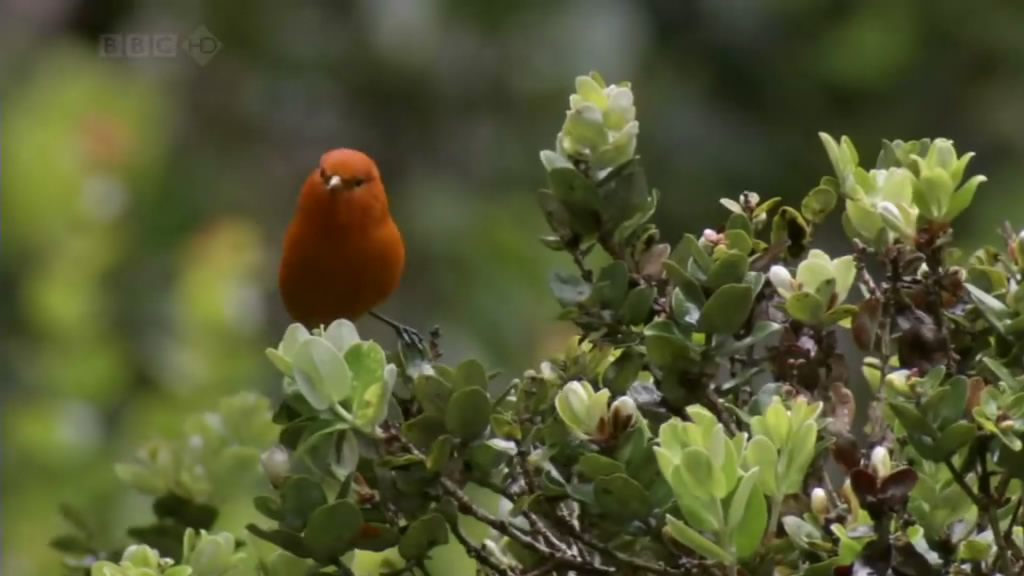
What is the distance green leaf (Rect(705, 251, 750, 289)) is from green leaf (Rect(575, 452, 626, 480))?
14 cm

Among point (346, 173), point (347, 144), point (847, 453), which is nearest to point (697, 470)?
point (847, 453)

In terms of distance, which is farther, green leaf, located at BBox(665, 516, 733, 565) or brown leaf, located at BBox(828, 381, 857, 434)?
brown leaf, located at BBox(828, 381, 857, 434)

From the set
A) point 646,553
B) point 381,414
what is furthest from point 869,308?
point 381,414

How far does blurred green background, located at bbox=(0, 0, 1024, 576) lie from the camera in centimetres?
262

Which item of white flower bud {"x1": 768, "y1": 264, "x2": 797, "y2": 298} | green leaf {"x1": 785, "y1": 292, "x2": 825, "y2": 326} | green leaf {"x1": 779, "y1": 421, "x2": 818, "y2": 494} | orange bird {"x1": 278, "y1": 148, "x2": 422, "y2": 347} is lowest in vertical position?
green leaf {"x1": 779, "y1": 421, "x2": 818, "y2": 494}

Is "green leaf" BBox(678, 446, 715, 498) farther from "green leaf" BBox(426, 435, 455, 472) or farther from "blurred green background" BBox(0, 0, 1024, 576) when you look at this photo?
"blurred green background" BBox(0, 0, 1024, 576)

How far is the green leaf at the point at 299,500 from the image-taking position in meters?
0.99

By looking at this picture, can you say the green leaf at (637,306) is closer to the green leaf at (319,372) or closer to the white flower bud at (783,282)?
the white flower bud at (783,282)

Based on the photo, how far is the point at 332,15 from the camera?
11.8 ft

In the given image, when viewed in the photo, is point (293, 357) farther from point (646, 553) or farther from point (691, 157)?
point (691, 157)

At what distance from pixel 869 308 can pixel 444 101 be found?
248 centimetres

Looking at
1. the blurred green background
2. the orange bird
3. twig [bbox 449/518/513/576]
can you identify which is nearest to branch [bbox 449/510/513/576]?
twig [bbox 449/518/513/576]

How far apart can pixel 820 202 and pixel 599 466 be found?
0.29 meters

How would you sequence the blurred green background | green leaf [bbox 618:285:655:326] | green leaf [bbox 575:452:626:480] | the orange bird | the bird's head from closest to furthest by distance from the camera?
1. green leaf [bbox 575:452:626:480]
2. green leaf [bbox 618:285:655:326]
3. the orange bird
4. the bird's head
5. the blurred green background
